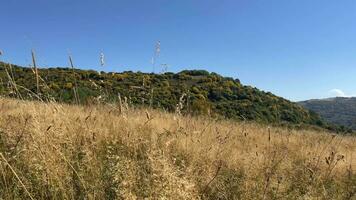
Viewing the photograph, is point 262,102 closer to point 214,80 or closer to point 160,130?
point 214,80

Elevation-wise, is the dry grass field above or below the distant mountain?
above

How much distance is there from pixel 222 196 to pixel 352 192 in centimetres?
152

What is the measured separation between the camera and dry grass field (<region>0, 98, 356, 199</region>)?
3.31 metres

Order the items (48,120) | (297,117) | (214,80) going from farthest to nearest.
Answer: (214,80) < (297,117) < (48,120)

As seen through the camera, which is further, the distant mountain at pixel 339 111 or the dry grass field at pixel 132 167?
the distant mountain at pixel 339 111

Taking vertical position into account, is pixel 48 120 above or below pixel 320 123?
above

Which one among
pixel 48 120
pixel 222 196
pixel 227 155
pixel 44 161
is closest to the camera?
pixel 44 161

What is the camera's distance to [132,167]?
3.51m

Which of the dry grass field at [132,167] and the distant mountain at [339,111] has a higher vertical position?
the dry grass field at [132,167]

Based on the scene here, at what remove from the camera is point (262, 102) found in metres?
32.2

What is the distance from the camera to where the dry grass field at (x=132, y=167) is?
10.9 feet

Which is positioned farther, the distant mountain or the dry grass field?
the distant mountain

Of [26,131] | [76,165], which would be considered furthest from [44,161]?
[26,131]

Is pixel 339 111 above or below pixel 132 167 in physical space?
below
